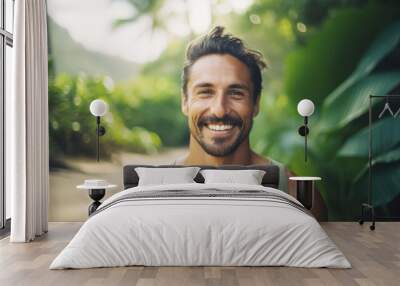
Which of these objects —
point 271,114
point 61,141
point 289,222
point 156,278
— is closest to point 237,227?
point 289,222

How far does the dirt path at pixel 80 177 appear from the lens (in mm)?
7773

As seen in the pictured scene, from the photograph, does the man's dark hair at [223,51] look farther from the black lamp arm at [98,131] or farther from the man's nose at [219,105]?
the black lamp arm at [98,131]

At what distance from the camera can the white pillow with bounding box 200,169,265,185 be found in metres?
6.93

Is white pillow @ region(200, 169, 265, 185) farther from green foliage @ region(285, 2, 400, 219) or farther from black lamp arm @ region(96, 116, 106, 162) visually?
black lamp arm @ region(96, 116, 106, 162)

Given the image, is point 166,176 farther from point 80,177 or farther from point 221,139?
point 80,177

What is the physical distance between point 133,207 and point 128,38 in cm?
336

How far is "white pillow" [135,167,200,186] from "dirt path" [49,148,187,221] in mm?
566

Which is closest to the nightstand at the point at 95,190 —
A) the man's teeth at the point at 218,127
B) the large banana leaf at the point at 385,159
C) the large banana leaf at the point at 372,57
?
the man's teeth at the point at 218,127

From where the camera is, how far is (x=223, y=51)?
7.77m

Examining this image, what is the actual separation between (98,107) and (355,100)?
3.24m

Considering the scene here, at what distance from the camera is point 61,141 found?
7.80 metres

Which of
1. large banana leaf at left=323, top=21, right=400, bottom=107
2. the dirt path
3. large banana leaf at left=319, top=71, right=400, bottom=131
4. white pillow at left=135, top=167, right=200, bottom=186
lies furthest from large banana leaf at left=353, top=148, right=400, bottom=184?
the dirt path

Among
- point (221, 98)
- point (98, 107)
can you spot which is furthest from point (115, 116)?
point (221, 98)

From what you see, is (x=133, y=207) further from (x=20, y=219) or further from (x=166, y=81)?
(x=166, y=81)
